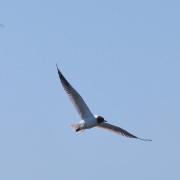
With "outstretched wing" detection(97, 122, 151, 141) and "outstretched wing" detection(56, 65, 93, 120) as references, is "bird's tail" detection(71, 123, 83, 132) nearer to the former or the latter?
"outstretched wing" detection(56, 65, 93, 120)

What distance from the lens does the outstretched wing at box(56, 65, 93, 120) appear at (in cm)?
5512

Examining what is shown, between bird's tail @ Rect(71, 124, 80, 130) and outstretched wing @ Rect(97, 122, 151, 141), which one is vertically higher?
bird's tail @ Rect(71, 124, 80, 130)

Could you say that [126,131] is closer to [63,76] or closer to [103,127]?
[103,127]

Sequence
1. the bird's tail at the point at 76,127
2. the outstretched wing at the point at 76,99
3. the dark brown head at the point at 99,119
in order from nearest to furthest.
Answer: the outstretched wing at the point at 76,99
the bird's tail at the point at 76,127
the dark brown head at the point at 99,119

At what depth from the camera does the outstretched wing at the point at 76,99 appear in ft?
181

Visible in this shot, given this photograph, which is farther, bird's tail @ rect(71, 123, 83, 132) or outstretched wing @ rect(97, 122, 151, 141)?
outstretched wing @ rect(97, 122, 151, 141)

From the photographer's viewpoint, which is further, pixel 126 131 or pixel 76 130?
pixel 126 131

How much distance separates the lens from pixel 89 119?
56.6 metres

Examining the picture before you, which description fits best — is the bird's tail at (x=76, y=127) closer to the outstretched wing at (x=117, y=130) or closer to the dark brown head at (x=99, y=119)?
the dark brown head at (x=99, y=119)

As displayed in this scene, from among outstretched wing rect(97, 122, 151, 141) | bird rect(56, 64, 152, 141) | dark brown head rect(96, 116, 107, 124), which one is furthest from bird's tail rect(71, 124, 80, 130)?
outstretched wing rect(97, 122, 151, 141)

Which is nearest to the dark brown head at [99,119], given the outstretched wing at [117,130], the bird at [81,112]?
the bird at [81,112]

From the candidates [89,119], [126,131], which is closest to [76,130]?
[89,119]

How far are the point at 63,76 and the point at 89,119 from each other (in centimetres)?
312

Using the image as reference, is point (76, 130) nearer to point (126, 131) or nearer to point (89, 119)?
point (89, 119)
